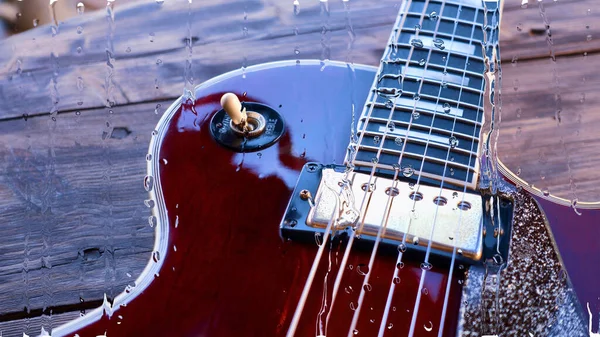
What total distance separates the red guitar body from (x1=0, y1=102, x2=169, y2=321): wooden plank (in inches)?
5.4

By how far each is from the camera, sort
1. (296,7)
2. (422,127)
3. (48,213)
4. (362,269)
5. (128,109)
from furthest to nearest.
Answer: (296,7) < (128,109) < (48,213) < (422,127) < (362,269)

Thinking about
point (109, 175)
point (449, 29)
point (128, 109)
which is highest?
point (449, 29)

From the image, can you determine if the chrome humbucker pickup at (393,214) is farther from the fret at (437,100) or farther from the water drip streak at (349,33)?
the water drip streak at (349,33)

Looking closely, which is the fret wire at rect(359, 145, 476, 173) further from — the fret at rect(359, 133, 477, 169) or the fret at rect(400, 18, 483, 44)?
the fret at rect(400, 18, 483, 44)

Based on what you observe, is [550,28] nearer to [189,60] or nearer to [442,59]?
[442,59]

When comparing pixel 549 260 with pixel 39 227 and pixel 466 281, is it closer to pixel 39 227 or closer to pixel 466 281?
pixel 466 281

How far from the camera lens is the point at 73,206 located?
2.26 feet

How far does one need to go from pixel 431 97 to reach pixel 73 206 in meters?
0.42

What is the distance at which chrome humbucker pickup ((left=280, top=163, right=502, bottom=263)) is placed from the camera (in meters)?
0.46

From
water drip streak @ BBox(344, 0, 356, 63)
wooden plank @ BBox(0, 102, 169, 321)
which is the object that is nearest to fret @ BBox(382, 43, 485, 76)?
water drip streak @ BBox(344, 0, 356, 63)

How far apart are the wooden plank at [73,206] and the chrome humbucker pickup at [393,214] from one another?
9.4 inches

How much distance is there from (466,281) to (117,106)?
0.53m

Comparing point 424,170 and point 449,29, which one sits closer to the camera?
point 424,170

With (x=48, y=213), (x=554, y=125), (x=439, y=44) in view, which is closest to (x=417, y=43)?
(x=439, y=44)
